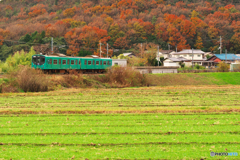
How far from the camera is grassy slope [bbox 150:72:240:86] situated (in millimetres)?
45875

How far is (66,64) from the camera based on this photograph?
4094cm

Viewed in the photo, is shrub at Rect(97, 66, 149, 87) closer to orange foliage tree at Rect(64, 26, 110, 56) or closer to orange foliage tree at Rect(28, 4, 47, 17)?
orange foliage tree at Rect(64, 26, 110, 56)

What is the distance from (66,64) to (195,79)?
20289 mm

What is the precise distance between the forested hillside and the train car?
30.8 m

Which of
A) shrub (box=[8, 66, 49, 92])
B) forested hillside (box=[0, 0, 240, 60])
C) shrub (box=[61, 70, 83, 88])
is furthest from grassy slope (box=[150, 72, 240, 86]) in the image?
forested hillside (box=[0, 0, 240, 60])

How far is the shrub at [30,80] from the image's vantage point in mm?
29641

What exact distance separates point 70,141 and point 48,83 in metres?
22.9

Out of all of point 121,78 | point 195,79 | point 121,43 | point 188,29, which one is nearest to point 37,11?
point 121,43

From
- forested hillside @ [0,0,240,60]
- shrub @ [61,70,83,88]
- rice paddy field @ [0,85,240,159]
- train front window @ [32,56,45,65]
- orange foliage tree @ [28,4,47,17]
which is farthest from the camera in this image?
orange foliage tree @ [28,4,47,17]

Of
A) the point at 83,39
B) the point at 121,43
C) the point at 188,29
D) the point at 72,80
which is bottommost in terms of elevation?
the point at 72,80

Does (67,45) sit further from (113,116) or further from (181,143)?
(181,143)

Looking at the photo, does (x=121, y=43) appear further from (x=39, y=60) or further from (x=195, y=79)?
(x=39, y=60)

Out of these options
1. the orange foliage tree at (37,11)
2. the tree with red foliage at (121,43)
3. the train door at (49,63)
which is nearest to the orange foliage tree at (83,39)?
the tree with red foliage at (121,43)

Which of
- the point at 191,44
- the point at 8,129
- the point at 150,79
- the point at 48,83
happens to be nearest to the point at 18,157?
the point at 8,129
